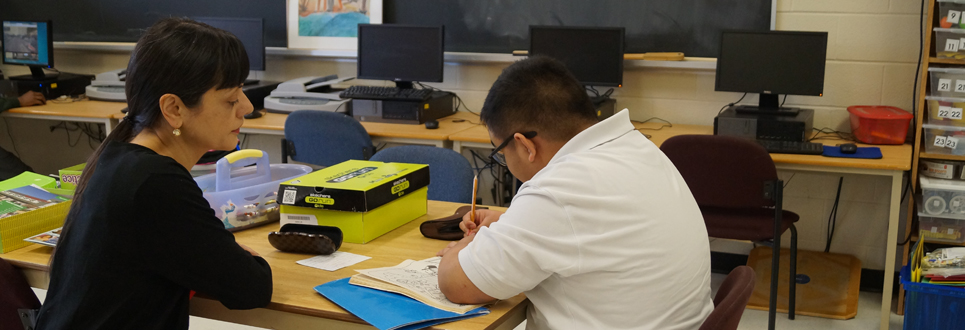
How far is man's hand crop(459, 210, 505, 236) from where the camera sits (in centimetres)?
179

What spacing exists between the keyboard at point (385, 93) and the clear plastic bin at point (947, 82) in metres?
2.06

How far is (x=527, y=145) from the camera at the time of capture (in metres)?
1.48

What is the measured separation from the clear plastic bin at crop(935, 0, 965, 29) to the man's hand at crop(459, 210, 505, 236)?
6.54 feet

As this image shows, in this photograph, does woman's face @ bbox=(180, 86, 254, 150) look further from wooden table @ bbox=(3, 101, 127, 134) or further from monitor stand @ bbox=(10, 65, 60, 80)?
monitor stand @ bbox=(10, 65, 60, 80)

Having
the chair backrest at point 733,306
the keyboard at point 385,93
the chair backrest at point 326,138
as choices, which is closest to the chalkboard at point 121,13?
the keyboard at point 385,93

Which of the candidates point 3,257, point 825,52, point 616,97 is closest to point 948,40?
point 825,52

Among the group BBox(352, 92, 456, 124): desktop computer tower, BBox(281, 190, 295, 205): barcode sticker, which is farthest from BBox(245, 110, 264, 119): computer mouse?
BBox(281, 190, 295, 205): barcode sticker

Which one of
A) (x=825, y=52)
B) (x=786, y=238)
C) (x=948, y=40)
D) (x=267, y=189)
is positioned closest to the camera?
(x=267, y=189)

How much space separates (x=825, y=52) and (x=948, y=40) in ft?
1.43

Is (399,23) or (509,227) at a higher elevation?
(399,23)

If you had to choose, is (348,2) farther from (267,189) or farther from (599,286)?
(599,286)

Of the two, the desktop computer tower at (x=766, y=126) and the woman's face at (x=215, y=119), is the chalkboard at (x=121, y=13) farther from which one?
the woman's face at (x=215, y=119)

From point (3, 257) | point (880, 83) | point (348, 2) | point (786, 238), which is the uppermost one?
point (348, 2)

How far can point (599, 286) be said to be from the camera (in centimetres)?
131
